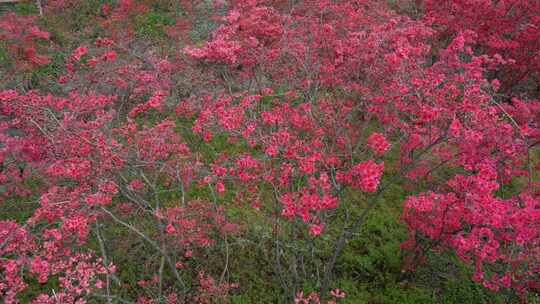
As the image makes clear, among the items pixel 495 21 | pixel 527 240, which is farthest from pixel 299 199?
pixel 495 21

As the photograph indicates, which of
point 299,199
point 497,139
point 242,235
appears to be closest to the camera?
point 299,199

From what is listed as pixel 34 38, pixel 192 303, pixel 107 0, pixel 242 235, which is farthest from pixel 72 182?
pixel 107 0

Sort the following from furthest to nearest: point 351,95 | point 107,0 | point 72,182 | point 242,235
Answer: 1. point 107,0
2. point 351,95
3. point 242,235
4. point 72,182

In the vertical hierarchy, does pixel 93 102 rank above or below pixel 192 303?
above

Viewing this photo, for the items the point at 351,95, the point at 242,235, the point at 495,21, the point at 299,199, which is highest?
the point at 495,21

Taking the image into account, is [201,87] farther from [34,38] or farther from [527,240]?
[527,240]

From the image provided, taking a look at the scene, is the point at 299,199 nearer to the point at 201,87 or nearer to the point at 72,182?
the point at 72,182

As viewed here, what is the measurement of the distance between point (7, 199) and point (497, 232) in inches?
355

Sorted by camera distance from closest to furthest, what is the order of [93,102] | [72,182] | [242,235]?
[72,182] → [93,102] → [242,235]

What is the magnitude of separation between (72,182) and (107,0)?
14199 millimetres

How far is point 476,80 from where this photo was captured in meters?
5.32

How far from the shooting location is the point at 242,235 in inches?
307

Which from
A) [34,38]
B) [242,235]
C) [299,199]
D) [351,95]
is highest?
[299,199]

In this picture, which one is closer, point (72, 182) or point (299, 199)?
point (299, 199)
